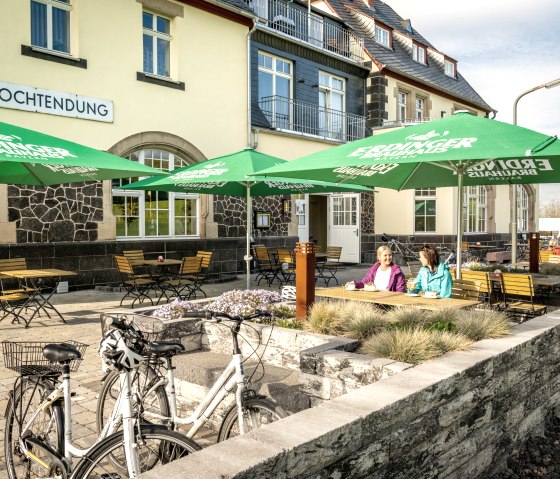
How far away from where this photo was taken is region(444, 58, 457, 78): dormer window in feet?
87.1

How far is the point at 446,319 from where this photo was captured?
4879mm

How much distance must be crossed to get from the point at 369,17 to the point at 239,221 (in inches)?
478

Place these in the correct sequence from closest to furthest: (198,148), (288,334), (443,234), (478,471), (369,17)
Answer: (478,471) < (288,334) < (198,148) < (443,234) < (369,17)

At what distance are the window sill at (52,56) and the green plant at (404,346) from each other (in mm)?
9647

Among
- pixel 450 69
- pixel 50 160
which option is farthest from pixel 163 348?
pixel 450 69

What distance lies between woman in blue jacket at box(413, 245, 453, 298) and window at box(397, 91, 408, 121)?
15.9 metres

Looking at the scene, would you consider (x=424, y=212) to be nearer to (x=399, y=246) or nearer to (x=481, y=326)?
(x=399, y=246)

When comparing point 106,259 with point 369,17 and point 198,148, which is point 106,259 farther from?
point 369,17

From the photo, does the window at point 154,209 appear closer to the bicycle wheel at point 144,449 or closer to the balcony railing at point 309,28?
the balcony railing at point 309,28

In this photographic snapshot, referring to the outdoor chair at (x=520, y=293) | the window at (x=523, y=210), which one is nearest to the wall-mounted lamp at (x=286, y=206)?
the outdoor chair at (x=520, y=293)

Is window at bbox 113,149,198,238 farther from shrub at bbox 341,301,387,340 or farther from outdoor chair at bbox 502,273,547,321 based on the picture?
shrub at bbox 341,301,387,340

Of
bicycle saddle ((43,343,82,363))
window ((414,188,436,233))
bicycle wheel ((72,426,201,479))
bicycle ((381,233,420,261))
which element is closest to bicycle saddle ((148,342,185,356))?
bicycle saddle ((43,343,82,363))

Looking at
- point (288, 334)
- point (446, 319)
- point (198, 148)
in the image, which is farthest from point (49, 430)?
point (198, 148)

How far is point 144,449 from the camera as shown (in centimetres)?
256
